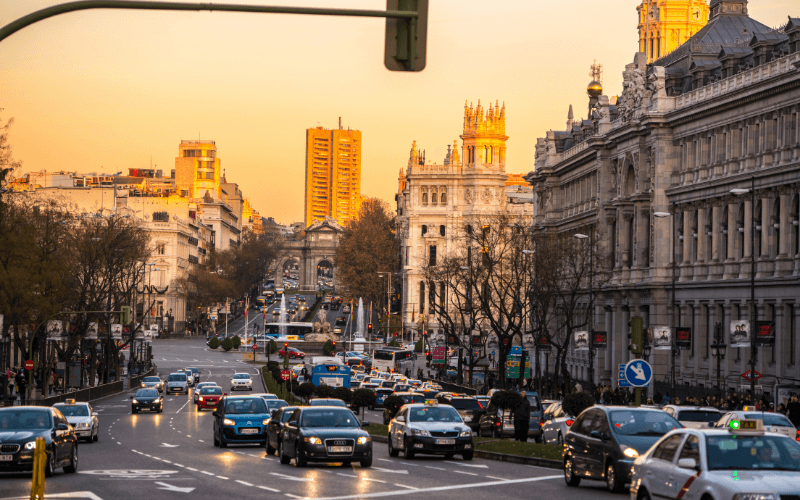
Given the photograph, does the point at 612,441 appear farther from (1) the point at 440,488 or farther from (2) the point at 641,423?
(1) the point at 440,488

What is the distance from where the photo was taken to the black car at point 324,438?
87.7 feet

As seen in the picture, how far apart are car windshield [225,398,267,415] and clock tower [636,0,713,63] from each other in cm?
9646

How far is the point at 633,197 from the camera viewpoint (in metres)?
71.4

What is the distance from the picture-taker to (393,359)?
11569 cm

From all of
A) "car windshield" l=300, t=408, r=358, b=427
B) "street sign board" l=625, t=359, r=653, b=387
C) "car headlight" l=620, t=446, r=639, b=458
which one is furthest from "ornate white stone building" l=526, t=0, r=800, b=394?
"car headlight" l=620, t=446, r=639, b=458

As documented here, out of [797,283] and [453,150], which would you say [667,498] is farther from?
[453,150]

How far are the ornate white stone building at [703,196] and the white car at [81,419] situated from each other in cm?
2704

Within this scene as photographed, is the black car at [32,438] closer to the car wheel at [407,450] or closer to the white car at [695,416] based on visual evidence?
the car wheel at [407,450]

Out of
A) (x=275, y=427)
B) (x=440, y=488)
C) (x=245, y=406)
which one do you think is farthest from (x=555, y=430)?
(x=440, y=488)

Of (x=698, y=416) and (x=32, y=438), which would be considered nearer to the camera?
(x=32, y=438)

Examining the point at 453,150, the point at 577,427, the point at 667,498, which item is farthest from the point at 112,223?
the point at 453,150

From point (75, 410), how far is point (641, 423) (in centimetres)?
2202

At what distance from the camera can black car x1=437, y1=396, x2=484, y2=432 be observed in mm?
43906

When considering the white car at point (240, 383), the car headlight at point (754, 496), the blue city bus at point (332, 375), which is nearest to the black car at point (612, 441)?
the car headlight at point (754, 496)
